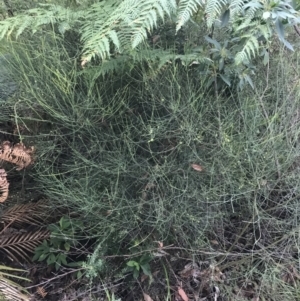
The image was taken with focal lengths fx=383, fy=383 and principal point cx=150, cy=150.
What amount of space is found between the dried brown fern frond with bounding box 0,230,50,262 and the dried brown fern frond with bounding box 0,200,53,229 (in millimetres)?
55

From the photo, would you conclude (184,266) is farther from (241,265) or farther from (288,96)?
(288,96)

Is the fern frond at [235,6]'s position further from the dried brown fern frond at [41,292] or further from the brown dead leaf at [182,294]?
the dried brown fern frond at [41,292]

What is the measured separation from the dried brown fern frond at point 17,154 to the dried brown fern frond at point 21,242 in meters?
0.35

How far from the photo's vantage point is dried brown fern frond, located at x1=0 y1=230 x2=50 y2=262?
181cm

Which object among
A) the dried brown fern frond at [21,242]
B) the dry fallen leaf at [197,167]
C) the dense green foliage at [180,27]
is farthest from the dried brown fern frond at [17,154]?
the dry fallen leaf at [197,167]

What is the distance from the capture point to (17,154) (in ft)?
5.50

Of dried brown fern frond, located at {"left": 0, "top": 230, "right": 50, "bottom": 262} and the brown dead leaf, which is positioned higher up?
dried brown fern frond, located at {"left": 0, "top": 230, "right": 50, "bottom": 262}

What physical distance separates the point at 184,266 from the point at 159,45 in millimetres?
1003

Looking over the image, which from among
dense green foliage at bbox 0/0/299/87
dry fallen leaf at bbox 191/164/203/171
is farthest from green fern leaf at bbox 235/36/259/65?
dry fallen leaf at bbox 191/164/203/171

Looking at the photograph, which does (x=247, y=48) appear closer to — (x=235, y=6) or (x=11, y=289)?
(x=235, y=6)

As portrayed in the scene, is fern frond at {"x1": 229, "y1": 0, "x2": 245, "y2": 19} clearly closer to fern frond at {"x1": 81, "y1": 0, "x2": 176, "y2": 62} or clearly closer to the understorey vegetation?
the understorey vegetation

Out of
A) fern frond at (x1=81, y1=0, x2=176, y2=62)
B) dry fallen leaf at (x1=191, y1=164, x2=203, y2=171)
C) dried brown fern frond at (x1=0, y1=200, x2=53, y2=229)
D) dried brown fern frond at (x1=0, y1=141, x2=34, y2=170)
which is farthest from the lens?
dried brown fern frond at (x1=0, y1=200, x2=53, y2=229)

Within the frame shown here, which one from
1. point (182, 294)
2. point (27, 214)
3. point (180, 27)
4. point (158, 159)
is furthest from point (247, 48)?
point (27, 214)

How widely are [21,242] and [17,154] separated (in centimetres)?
44
